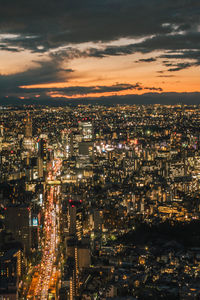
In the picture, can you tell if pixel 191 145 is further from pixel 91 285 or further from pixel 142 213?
pixel 91 285

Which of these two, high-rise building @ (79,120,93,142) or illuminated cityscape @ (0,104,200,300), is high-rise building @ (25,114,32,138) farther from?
→ high-rise building @ (79,120,93,142)

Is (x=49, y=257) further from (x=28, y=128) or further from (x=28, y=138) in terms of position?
(x=28, y=128)

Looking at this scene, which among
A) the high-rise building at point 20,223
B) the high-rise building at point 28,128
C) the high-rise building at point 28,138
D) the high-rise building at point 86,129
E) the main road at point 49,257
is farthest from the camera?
the high-rise building at point 86,129

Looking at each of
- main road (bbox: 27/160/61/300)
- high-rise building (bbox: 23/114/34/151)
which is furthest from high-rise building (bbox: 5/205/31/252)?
high-rise building (bbox: 23/114/34/151)

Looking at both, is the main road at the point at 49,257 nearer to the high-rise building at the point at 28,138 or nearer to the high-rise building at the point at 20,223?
the high-rise building at the point at 20,223

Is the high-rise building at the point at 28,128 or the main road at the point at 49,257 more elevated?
the high-rise building at the point at 28,128

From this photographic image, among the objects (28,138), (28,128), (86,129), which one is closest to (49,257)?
(28,138)

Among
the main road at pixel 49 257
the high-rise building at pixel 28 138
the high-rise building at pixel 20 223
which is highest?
→ the high-rise building at pixel 28 138

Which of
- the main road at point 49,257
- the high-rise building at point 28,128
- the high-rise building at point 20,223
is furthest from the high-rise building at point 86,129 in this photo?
the high-rise building at point 20,223
